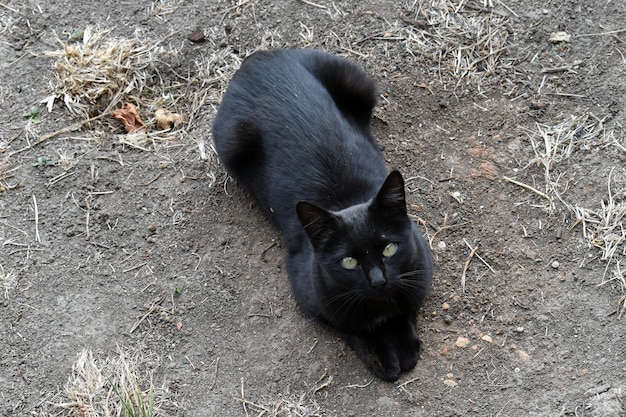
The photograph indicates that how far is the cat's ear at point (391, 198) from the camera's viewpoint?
303 cm

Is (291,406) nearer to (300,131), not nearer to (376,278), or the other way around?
(376,278)

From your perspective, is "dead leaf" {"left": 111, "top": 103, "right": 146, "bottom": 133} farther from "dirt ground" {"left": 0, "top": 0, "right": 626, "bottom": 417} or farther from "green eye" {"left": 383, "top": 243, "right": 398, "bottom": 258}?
"green eye" {"left": 383, "top": 243, "right": 398, "bottom": 258}

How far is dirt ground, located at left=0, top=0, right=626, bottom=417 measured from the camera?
11.0ft

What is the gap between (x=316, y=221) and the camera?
3094 millimetres

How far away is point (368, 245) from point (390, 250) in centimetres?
11

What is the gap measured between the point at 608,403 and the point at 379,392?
34.9 inches

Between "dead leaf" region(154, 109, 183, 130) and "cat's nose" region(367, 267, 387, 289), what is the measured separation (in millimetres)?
1932

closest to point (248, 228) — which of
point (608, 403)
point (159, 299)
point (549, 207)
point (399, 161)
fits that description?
point (159, 299)

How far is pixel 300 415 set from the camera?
3275 millimetres

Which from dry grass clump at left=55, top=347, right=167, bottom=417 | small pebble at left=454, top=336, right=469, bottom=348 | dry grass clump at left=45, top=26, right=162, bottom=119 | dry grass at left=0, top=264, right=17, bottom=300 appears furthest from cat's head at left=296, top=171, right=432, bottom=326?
dry grass clump at left=45, top=26, right=162, bottom=119

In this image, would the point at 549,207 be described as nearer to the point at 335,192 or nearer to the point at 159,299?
the point at 335,192

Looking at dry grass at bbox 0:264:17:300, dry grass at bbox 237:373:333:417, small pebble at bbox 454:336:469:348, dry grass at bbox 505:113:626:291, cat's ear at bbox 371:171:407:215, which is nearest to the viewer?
cat's ear at bbox 371:171:407:215

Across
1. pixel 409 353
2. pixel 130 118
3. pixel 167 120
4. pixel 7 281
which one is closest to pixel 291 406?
pixel 409 353

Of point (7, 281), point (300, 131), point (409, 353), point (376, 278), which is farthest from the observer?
point (7, 281)
